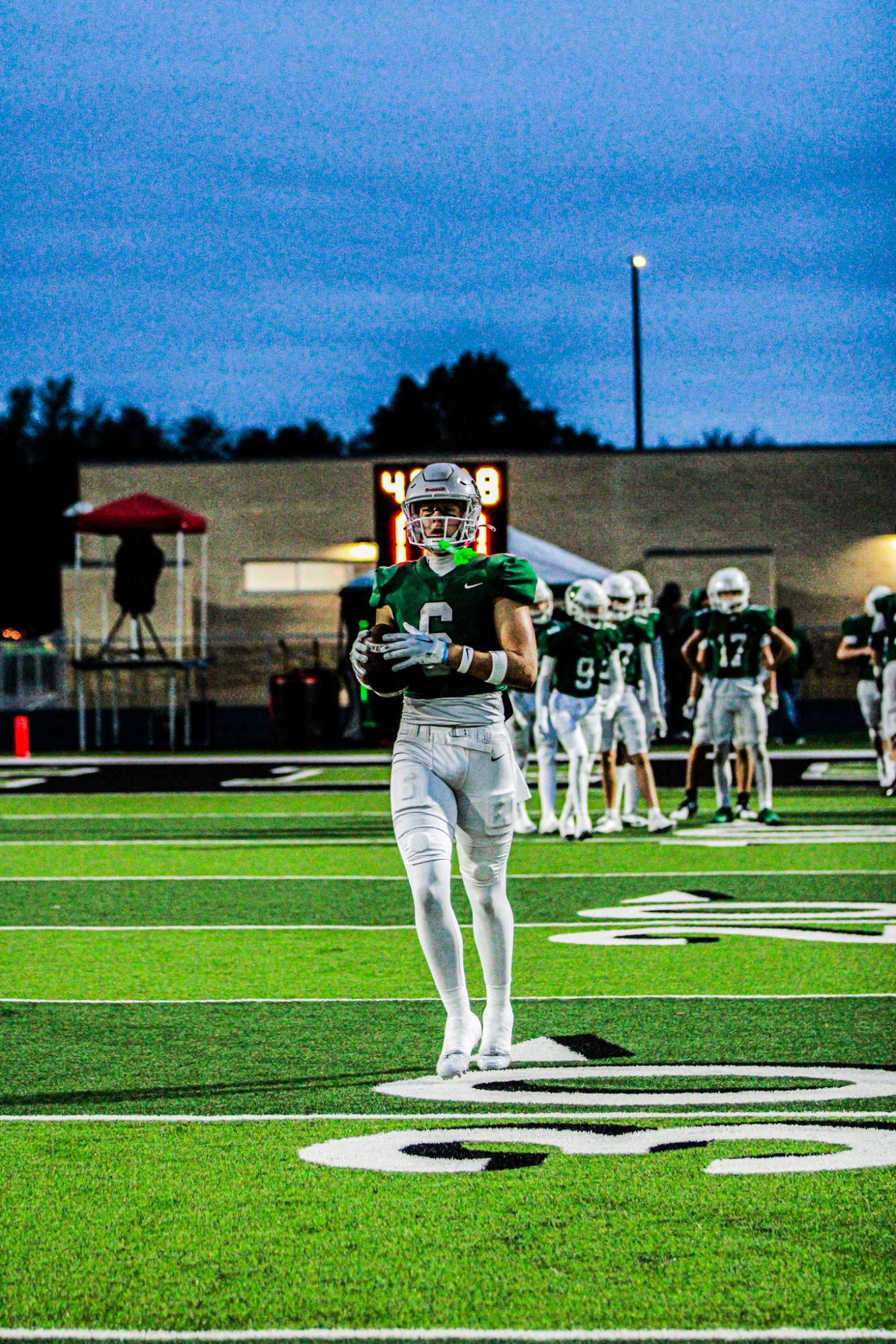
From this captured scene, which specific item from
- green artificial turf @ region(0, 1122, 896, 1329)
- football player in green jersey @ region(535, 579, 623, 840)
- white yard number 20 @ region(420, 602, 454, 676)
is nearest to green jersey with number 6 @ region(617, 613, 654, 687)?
football player in green jersey @ region(535, 579, 623, 840)

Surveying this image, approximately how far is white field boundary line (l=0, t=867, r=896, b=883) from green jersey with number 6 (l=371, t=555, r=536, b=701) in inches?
219

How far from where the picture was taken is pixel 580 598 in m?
13.4

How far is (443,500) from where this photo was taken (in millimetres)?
6086

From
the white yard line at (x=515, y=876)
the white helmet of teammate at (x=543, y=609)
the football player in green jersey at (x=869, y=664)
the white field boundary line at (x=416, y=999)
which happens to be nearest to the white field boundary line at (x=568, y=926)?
the white yard line at (x=515, y=876)

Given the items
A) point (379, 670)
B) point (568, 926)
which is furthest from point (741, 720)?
point (379, 670)

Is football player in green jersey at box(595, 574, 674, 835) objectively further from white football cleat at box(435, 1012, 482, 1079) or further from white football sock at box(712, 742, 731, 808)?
white football cleat at box(435, 1012, 482, 1079)

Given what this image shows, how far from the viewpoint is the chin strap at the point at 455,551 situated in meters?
6.10

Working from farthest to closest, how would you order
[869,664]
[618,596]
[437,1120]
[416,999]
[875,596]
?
[869,664] < [875,596] < [618,596] < [416,999] < [437,1120]

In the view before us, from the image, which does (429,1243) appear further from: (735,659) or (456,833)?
(735,659)

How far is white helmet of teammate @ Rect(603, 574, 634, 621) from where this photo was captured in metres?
14.4

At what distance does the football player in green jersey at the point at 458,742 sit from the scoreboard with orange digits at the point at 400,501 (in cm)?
1087

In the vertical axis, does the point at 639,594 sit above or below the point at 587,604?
above

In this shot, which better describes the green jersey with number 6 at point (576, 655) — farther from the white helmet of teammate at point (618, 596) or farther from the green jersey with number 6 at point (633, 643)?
the white helmet of teammate at point (618, 596)

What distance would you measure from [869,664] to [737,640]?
15.4ft
